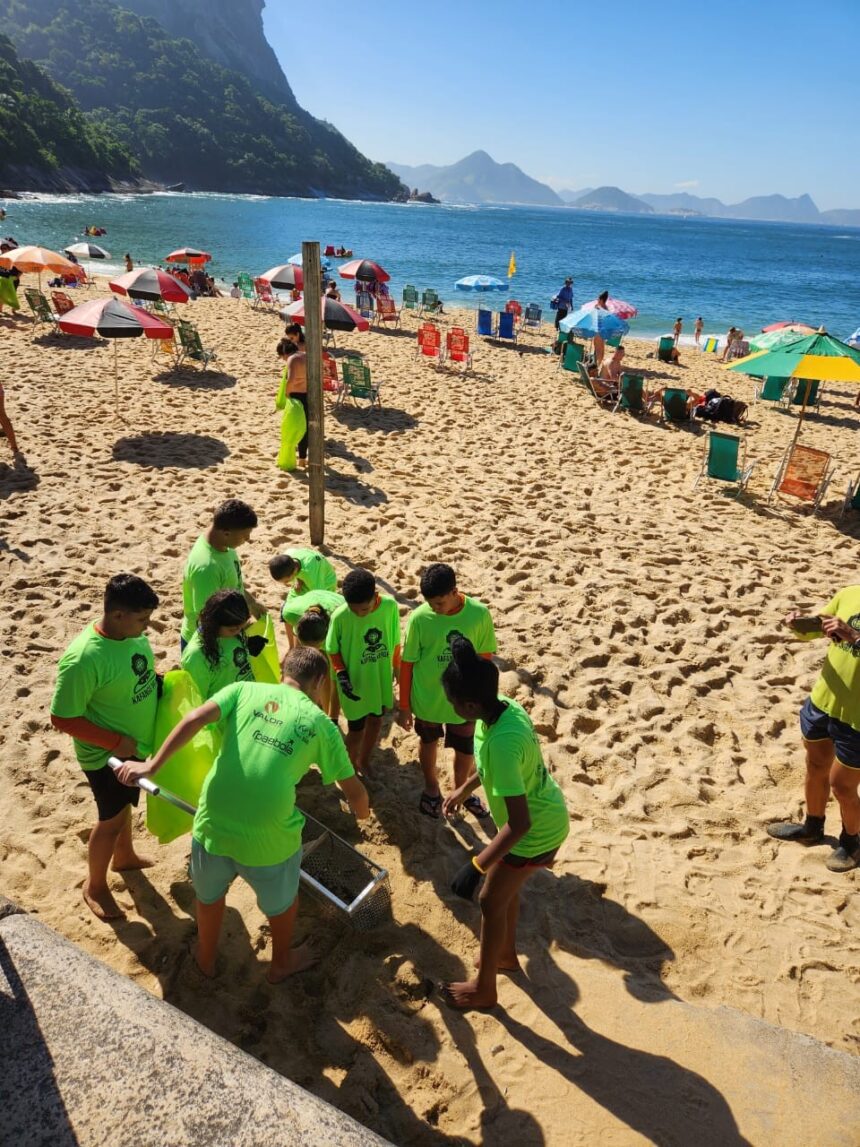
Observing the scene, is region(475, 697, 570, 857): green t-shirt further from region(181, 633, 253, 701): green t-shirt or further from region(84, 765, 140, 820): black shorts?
region(84, 765, 140, 820): black shorts

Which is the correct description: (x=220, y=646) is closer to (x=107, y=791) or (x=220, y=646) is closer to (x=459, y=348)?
(x=107, y=791)

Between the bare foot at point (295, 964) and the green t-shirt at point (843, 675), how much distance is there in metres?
2.70

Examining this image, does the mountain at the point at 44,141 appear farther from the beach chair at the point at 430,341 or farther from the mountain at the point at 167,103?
the beach chair at the point at 430,341

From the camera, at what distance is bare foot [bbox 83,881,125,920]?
2943 millimetres

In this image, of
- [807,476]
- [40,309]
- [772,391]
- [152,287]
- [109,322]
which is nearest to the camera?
[807,476]

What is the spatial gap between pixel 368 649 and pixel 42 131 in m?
97.8

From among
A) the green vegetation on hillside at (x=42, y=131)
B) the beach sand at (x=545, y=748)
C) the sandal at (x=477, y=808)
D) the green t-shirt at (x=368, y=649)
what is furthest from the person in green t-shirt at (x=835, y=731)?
the green vegetation on hillside at (x=42, y=131)

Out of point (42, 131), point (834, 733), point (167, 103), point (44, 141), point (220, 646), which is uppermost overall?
point (167, 103)

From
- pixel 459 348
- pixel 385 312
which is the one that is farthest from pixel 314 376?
pixel 385 312

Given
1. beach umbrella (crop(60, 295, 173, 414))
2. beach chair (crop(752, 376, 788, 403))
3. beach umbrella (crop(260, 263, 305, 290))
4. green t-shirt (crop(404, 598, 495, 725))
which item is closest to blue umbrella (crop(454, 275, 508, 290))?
beach umbrella (crop(260, 263, 305, 290))

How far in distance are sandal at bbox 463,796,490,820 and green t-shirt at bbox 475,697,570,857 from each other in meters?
1.22

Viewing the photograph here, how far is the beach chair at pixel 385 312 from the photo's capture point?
17.0 meters

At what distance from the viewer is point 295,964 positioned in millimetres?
2740

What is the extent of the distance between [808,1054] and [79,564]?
5847mm
